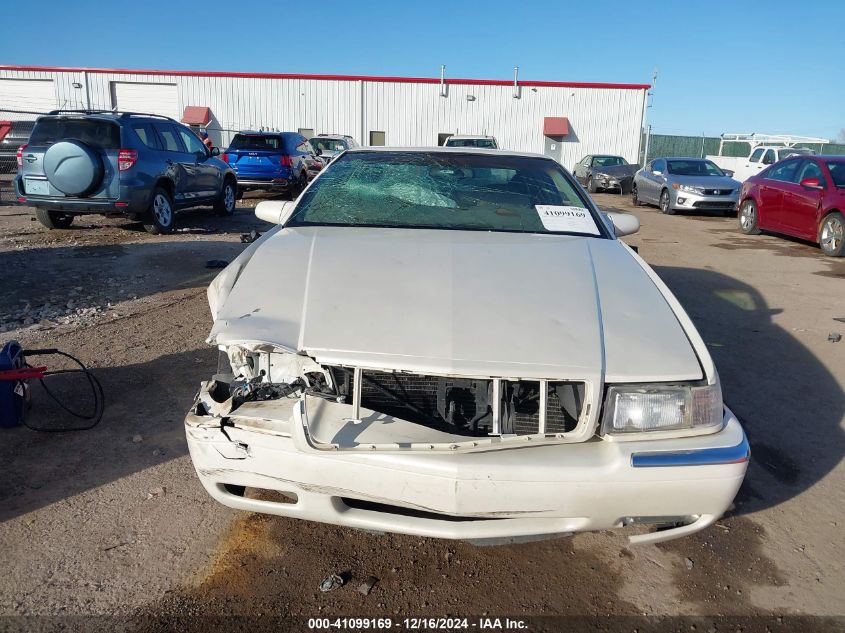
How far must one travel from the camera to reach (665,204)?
1533 centimetres

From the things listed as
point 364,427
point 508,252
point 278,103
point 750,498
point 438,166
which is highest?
point 278,103

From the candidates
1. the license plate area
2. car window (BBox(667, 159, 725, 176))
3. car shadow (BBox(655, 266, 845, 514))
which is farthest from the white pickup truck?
the license plate area

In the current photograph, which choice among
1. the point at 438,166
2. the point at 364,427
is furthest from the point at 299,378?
the point at 438,166

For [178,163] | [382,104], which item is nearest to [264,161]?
[178,163]

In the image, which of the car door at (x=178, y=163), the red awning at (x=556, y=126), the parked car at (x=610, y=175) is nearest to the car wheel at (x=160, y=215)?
the car door at (x=178, y=163)

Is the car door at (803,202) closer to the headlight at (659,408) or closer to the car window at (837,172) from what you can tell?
the car window at (837,172)

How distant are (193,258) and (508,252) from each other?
6.00 metres

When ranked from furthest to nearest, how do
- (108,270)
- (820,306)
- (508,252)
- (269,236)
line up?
(108,270) < (820,306) < (269,236) < (508,252)

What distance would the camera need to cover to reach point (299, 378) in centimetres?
233

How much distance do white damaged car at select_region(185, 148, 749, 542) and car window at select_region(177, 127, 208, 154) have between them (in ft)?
29.3

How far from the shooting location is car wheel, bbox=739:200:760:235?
11500mm

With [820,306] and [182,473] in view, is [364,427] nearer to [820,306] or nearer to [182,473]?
[182,473]

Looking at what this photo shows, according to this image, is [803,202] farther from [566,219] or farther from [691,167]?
[566,219]

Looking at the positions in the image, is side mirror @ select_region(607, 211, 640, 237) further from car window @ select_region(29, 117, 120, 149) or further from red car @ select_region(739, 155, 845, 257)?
car window @ select_region(29, 117, 120, 149)
